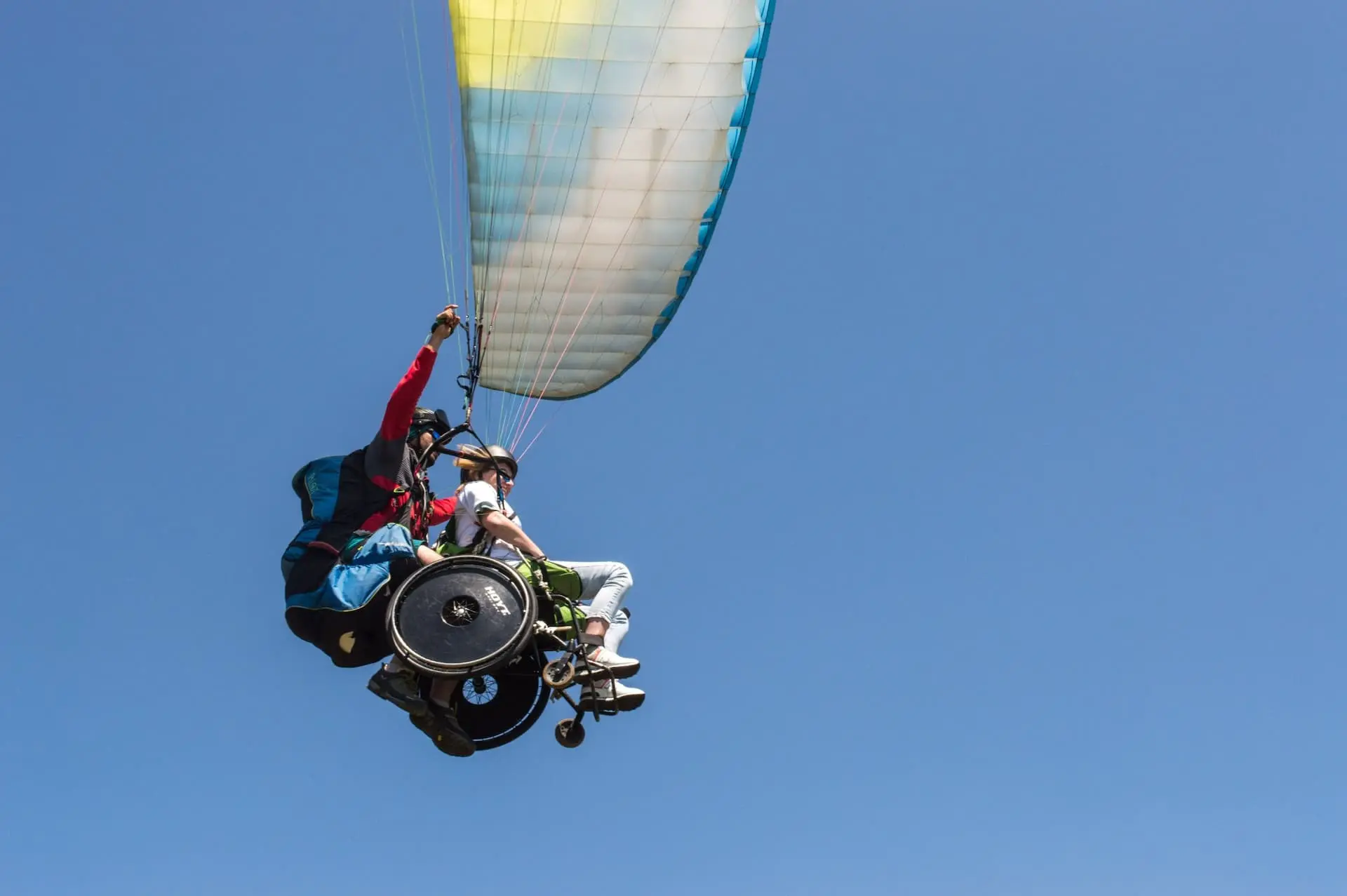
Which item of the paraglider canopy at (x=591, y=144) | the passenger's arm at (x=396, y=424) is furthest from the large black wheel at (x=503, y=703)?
the paraglider canopy at (x=591, y=144)

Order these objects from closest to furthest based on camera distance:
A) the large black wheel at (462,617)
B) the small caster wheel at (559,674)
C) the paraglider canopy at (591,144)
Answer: the large black wheel at (462,617) → the small caster wheel at (559,674) → the paraglider canopy at (591,144)

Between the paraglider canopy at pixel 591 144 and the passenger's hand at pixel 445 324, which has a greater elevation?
the paraglider canopy at pixel 591 144

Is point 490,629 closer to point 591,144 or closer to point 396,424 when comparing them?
point 396,424

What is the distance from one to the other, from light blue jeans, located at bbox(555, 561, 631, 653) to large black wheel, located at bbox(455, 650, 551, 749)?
0.47 m

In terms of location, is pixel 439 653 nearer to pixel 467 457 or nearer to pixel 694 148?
pixel 467 457

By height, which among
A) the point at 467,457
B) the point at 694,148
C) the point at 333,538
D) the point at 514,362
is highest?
the point at 694,148

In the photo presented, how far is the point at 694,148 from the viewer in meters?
10.2

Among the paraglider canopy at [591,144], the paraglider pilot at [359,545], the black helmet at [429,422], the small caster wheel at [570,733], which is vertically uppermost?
the paraglider canopy at [591,144]

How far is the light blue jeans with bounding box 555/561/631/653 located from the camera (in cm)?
820

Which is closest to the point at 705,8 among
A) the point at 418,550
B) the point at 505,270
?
the point at 505,270

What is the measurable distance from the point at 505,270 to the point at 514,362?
35.0 inches

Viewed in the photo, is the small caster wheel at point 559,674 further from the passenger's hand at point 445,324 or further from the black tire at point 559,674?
the passenger's hand at point 445,324

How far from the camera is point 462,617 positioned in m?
7.53

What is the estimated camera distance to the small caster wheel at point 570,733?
8.05 meters
